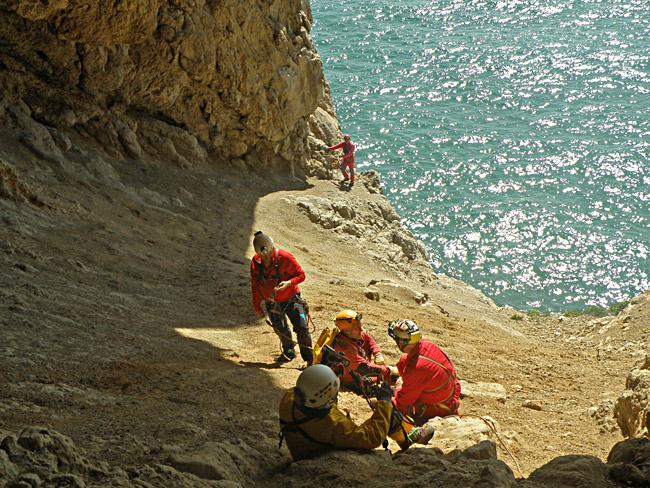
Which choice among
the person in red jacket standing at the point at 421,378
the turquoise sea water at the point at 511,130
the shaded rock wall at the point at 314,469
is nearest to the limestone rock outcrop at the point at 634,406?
the person in red jacket standing at the point at 421,378

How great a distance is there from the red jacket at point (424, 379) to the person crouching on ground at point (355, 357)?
0.48 m

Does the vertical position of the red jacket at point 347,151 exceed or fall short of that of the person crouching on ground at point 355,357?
it falls short

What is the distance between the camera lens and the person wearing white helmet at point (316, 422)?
5695 millimetres

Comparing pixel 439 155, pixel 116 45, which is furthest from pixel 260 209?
pixel 439 155

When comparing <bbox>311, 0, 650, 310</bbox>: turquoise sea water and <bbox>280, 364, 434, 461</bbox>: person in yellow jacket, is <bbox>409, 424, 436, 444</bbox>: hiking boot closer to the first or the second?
<bbox>280, 364, 434, 461</bbox>: person in yellow jacket

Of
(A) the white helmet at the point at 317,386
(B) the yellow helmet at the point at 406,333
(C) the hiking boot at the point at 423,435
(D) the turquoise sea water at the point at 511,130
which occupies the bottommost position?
(D) the turquoise sea water at the point at 511,130

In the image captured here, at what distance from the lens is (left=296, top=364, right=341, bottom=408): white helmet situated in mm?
5660

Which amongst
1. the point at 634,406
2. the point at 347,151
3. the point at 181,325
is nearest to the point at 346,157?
the point at 347,151

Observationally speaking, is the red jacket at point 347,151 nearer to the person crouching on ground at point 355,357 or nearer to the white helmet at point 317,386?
the person crouching on ground at point 355,357

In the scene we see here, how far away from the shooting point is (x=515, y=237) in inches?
1111

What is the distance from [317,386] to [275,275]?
3823 mm

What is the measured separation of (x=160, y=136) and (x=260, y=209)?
2762 mm

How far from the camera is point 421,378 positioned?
7.85m

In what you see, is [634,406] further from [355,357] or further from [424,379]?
[355,357]
